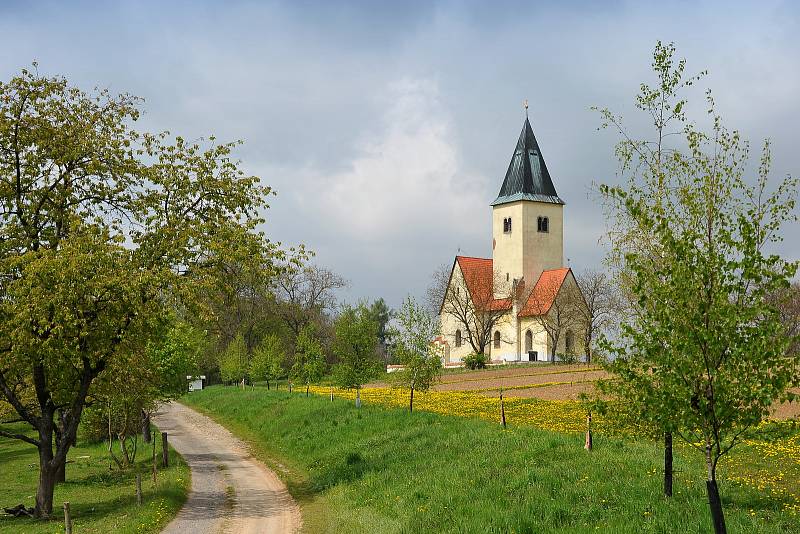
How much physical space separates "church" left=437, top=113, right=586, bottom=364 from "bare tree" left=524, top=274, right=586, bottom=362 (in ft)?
0.37

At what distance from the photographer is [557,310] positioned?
87375 millimetres

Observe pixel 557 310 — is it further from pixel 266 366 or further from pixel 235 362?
pixel 235 362

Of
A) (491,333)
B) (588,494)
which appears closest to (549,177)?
(491,333)

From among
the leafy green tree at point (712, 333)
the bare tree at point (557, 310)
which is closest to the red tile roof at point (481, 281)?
the bare tree at point (557, 310)

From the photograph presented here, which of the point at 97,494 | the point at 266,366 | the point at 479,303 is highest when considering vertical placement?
the point at 479,303

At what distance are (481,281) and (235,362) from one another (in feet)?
111

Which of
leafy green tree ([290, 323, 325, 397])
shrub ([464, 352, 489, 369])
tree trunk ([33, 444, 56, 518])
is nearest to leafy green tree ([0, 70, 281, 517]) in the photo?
tree trunk ([33, 444, 56, 518])

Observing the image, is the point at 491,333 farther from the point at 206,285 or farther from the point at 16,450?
the point at 206,285

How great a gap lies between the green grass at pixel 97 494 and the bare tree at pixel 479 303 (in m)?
56.1

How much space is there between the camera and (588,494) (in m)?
15.1

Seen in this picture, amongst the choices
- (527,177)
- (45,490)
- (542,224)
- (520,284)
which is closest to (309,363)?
(45,490)

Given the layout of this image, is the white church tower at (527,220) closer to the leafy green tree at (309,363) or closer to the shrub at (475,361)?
the shrub at (475,361)

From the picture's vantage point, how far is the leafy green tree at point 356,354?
44.0 metres

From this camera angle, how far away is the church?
88.6 metres
